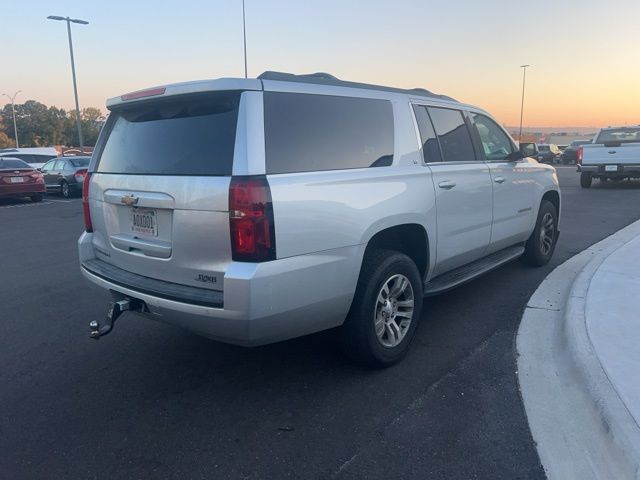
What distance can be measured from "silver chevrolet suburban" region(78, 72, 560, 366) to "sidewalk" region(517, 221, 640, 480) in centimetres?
93

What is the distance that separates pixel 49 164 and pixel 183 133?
19.6 m

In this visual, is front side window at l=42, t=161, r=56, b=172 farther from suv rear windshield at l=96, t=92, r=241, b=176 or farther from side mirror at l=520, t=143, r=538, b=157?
side mirror at l=520, t=143, r=538, b=157

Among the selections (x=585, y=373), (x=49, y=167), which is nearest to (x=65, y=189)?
(x=49, y=167)

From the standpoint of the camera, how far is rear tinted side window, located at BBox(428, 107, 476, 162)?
14.9ft

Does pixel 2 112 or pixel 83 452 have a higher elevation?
pixel 2 112

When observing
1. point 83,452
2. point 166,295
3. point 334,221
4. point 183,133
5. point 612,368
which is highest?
point 183,133

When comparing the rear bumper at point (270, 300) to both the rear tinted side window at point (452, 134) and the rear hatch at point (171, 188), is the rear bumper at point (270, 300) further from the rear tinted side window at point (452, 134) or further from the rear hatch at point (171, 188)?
the rear tinted side window at point (452, 134)

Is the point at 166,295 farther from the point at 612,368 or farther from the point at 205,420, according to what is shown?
the point at 612,368

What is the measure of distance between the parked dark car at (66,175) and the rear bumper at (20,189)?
5.11 feet

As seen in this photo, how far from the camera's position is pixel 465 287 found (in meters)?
5.74

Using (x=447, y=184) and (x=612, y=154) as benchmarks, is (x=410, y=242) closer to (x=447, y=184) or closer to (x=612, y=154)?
(x=447, y=184)

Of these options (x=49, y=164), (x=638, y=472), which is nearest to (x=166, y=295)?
(x=638, y=472)

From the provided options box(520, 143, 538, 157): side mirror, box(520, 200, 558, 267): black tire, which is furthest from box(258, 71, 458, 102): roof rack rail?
box(520, 200, 558, 267): black tire

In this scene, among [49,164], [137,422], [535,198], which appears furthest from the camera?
[49,164]
